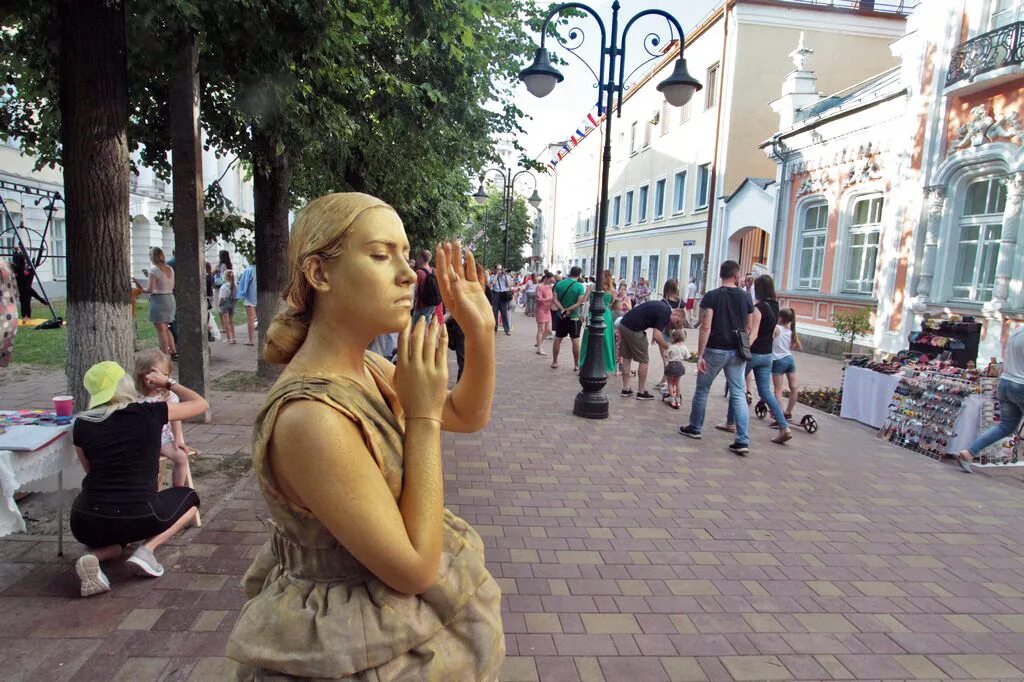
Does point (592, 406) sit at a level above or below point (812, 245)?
below

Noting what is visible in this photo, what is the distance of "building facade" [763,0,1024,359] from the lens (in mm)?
10570

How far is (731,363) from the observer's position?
6.42 meters

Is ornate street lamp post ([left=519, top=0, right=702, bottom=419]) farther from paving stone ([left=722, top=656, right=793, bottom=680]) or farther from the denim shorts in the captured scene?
paving stone ([left=722, top=656, right=793, bottom=680])

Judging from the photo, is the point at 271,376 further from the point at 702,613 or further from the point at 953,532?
the point at 953,532

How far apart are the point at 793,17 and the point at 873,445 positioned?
18.1 metres

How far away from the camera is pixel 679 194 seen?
2447 cm

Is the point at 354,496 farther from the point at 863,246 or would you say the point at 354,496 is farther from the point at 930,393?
the point at 863,246

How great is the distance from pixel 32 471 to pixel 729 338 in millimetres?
5686

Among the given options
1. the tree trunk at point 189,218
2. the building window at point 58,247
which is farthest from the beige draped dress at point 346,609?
the building window at point 58,247

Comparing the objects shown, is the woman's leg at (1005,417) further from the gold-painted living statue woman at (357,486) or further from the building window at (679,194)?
the building window at (679,194)

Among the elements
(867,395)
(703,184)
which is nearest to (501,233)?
(703,184)

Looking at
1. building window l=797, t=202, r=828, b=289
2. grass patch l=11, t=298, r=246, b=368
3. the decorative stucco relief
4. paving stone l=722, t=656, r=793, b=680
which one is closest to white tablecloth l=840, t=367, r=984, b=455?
paving stone l=722, t=656, r=793, b=680

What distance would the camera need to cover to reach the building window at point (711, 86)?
21.5 m

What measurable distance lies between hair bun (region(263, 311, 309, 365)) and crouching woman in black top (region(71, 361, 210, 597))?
7.96ft
